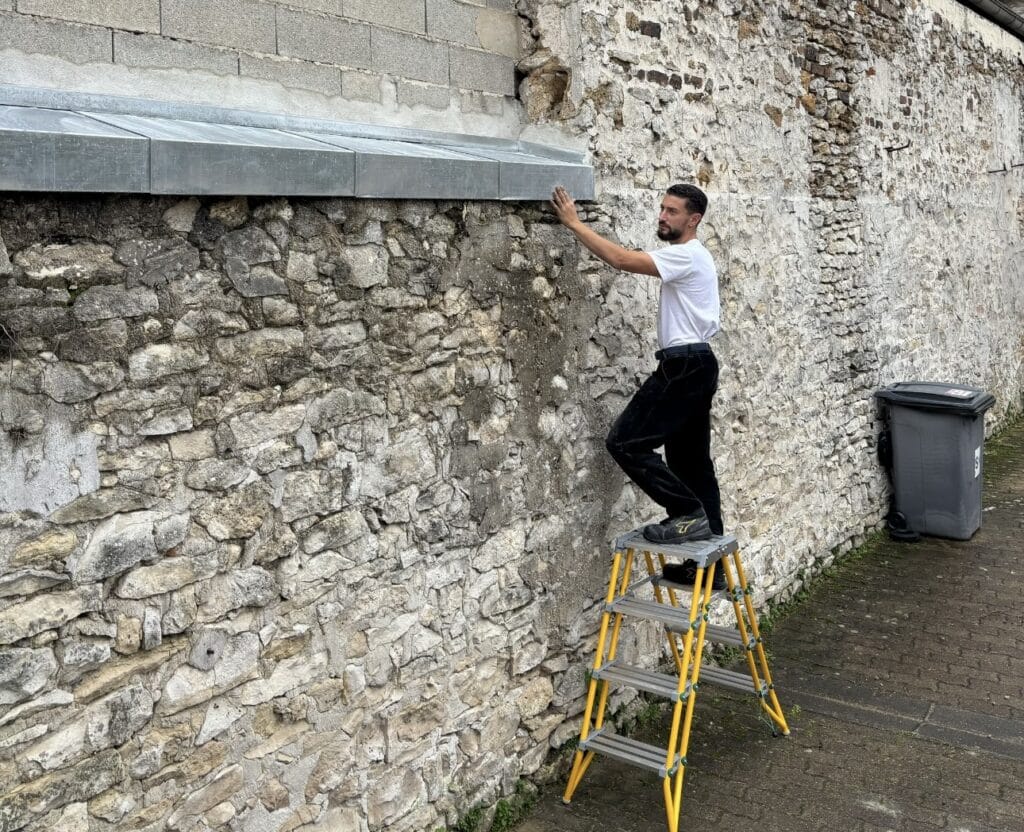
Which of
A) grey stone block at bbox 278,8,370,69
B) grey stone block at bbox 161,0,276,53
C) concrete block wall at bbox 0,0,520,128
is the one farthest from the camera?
grey stone block at bbox 278,8,370,69

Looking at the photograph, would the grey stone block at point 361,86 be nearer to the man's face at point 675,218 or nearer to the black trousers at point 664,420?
the man's face at point 675,218

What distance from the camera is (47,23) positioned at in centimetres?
295

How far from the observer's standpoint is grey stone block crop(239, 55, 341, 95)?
11.5ft

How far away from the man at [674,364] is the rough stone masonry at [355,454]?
32 centimetres

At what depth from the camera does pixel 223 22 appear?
11.2 ft

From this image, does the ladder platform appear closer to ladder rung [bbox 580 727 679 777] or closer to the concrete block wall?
ladder rung [bbox 580 727 679 777]

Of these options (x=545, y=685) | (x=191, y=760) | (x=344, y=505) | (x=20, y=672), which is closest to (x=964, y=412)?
(x=545, y=685)

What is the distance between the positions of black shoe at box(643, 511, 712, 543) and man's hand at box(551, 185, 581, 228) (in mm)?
1320

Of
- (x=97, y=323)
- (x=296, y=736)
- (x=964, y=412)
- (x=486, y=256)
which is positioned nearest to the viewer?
(x=97, y=323)

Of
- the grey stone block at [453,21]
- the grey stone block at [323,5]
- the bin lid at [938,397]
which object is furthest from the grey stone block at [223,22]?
the bin lid at [938,397]

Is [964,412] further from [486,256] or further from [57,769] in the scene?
[57,769]

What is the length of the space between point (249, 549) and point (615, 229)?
7.63ft

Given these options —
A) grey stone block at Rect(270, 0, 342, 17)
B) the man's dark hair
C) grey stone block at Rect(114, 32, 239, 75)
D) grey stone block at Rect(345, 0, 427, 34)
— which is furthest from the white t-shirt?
grey stone block at Rect(114, 32, 239, 75)

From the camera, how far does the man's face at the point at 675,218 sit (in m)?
4.27
